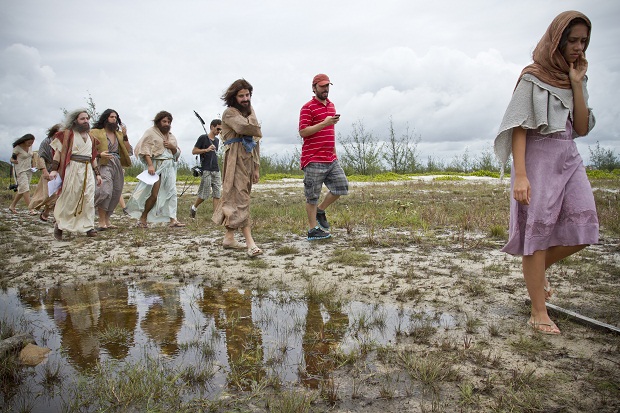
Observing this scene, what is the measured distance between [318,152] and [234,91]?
1.46 meters

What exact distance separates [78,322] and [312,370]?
1942mm

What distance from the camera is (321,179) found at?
723 cm

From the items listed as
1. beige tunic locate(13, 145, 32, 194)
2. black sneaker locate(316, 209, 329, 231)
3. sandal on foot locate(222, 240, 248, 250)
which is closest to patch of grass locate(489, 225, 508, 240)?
black sneaker locate(316, 209, 329, 231)

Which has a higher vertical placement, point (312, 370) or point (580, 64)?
point (580, 64)

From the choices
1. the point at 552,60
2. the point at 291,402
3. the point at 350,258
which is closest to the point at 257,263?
the point at 350,258

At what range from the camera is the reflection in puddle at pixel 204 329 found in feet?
9.46

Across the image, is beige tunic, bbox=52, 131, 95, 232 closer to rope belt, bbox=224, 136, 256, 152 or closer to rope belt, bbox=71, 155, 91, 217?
rope belt, bbox=71, 155, 91, 217

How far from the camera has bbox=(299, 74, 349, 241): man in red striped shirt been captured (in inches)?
273

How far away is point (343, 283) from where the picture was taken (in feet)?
15.7

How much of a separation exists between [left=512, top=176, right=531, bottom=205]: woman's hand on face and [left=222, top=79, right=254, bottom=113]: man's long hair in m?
3.91

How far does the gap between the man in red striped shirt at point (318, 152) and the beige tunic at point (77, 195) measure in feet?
11.7

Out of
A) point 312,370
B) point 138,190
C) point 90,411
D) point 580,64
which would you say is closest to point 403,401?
point 312,370

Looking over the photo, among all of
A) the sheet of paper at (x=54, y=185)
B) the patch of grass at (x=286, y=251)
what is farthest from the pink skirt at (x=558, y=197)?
the sheet of paper at (x=54, y=185)

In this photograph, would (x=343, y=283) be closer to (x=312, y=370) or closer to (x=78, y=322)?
(x=312, y=370)
